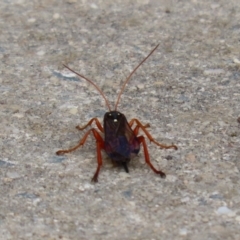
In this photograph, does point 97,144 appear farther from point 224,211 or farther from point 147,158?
point 224,211

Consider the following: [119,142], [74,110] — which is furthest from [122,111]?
[119,142]

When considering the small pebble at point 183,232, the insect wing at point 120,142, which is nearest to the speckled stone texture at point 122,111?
the small pebble at point 183,232

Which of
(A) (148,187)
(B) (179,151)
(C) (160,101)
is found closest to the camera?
(A) (148,187)

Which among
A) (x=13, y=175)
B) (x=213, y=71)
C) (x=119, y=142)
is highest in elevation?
(x=119, y=142)

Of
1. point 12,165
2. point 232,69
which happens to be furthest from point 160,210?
point 232,69

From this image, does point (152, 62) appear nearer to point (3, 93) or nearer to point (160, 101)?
point (160, 101)

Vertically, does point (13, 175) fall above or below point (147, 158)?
below

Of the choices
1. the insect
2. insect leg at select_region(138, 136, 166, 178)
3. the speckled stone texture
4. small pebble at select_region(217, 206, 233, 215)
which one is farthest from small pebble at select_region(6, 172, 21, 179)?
small pebble at select_region(217, 206, 233, 215)

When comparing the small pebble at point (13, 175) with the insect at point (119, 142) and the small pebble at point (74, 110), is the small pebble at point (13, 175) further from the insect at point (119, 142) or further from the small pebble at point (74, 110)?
the small pebble at point (74, 110)

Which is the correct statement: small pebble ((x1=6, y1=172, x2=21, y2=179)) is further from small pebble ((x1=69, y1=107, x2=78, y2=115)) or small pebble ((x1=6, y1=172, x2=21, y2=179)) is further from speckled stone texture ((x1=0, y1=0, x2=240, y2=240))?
small pebble ((x1=69, y1=107, x2=78, y2=115))
